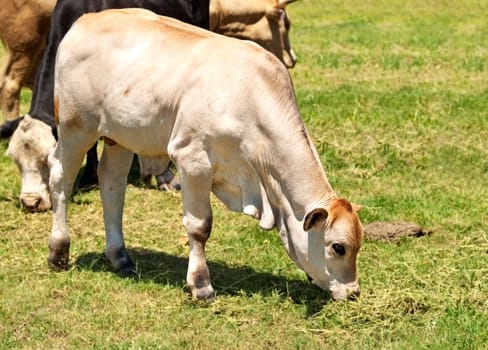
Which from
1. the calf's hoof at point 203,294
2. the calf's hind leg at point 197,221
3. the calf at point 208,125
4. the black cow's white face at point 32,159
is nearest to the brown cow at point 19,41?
the black cow's white face at point 32,159

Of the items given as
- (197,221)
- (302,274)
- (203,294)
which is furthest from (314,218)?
(302,274)

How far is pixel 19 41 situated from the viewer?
10852 millimetres

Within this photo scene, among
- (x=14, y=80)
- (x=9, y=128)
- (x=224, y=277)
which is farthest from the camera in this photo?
(x=14, y=80)

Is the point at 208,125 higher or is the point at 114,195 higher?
the point at 208,125

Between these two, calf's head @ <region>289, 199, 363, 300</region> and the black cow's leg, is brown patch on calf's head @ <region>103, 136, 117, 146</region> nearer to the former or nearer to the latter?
calf's head @ <region>289, 199, 363, 300</region>

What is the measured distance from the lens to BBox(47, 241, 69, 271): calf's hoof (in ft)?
23.9

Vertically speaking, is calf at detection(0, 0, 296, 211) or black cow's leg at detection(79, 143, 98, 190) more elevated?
calf at detection(0, 0, 296, 211)

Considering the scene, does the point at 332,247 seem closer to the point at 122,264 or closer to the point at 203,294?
the point at 203,294

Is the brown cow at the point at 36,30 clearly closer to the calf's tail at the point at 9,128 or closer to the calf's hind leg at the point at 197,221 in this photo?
the calf's tail at the point at 9,128

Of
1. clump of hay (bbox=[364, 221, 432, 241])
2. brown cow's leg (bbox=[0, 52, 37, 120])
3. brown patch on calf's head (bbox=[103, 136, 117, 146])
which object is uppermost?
brown patch on calf's head (bbox=[103, 136, 117, 146])

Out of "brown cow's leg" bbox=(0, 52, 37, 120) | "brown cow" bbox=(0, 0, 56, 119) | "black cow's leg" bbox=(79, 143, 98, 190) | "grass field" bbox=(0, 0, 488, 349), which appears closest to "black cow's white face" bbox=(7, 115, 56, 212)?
"grass field" bbox=(0, 0, 488, 349)

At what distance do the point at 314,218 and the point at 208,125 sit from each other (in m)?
0.80

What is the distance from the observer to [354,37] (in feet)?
54.4

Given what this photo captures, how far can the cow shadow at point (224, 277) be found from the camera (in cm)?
668
